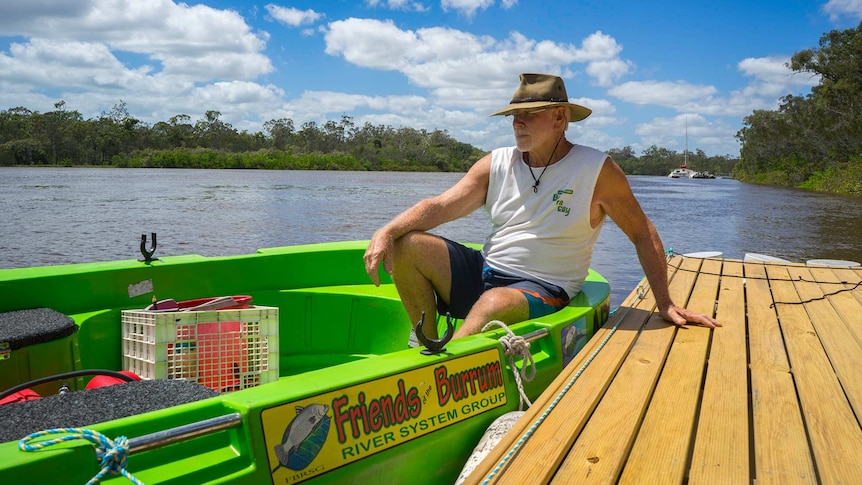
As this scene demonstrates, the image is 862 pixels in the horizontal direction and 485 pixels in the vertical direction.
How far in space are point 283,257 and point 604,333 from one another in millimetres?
1635

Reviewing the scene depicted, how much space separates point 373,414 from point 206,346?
1.12 metres

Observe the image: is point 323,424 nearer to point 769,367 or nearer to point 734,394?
point 734,394

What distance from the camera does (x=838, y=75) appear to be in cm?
3809

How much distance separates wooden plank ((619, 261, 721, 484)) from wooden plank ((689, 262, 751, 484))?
33 mm

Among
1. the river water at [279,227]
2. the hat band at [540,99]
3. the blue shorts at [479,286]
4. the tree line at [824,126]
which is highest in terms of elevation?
the tree line at [824,126]

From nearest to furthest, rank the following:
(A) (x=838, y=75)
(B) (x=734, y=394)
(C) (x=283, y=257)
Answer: (B) (x=734, y=394) → (C) (x=283, y=257) → (A) (x=838, y=75)

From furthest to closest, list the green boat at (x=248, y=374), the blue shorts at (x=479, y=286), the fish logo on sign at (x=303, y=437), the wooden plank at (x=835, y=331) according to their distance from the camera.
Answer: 1. the blue shorts at (x=479, y=286)
2. the wooden plank at (x=835, y=331)
3. the fish logo on sign at (x=303, y=437)
4. the green boat at (x=248, y=374)

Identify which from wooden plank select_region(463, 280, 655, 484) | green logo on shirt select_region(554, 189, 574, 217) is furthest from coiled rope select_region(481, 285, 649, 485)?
green logo on shirt select_region(554, 189, 574, 217)

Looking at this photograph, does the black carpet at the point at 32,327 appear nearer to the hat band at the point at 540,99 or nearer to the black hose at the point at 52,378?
the black hose at the point at 52,378

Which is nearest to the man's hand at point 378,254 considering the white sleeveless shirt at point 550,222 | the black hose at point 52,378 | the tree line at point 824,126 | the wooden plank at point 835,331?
the white sleeveless shirt at point 550,222

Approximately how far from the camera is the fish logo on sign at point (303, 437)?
166cm

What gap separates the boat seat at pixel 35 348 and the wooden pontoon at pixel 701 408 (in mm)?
1574

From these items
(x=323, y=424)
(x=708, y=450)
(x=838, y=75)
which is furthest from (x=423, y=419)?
(x=838, y=75)

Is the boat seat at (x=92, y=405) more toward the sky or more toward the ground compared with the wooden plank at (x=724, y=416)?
more toward the sky
